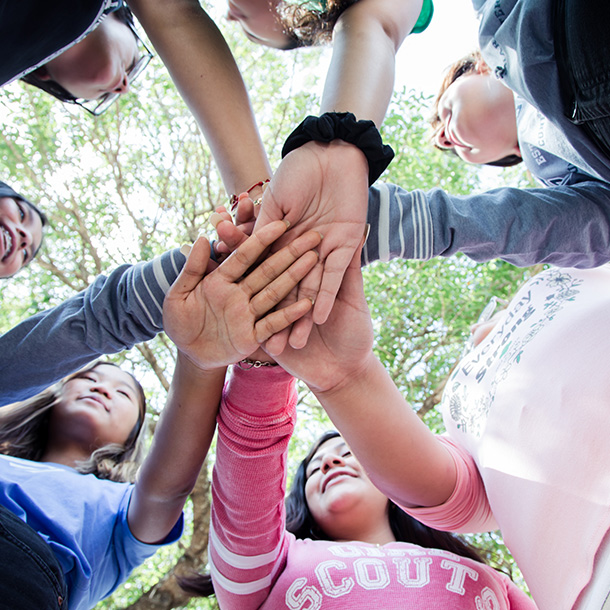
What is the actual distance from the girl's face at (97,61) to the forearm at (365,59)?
0.79 m

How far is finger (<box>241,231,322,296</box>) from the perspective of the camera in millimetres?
1016

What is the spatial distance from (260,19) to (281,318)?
93 centimetres

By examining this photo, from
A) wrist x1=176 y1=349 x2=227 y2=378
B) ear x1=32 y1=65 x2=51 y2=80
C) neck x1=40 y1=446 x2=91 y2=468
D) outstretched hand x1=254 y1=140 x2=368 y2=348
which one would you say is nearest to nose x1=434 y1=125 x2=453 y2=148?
outstretched hand x1=254 y1=140 x2=368 y2=348

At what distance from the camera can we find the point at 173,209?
14.5ft

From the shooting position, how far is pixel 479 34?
1.11 metres

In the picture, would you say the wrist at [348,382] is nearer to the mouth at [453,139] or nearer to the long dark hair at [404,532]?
the long dark hair at [404,532]

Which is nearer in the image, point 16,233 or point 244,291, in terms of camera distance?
point 244,291

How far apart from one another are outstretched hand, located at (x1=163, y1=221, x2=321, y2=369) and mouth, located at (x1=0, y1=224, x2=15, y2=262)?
4.27ft

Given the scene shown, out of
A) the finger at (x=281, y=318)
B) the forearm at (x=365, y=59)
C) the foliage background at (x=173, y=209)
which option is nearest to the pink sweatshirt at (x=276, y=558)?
the finger at (x=281, y=318)

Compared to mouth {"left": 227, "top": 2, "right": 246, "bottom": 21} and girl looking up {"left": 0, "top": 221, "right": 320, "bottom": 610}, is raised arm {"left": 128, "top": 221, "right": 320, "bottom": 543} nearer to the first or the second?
girl looking up {"left": 0, "top": 221, "right": 320, "bottom": 610}

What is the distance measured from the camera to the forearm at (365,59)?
1.19 meters

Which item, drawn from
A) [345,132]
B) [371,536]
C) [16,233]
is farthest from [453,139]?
[16,233]

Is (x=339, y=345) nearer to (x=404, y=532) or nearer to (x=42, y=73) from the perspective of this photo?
(x=404, y=532)

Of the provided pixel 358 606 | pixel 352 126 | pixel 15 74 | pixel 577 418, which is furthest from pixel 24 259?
pixel 577 418
